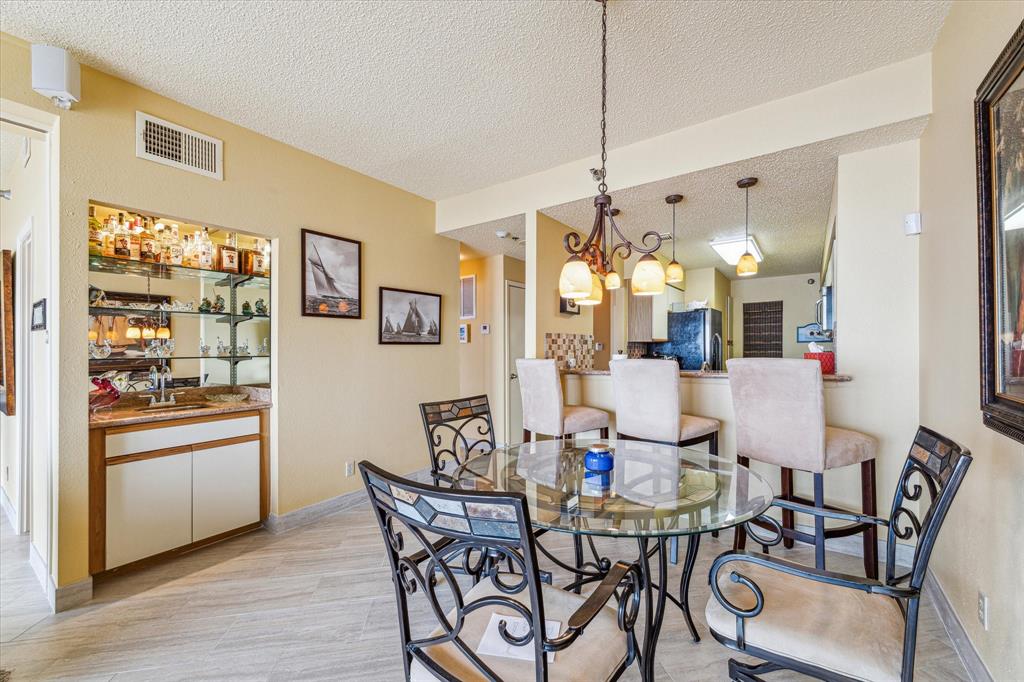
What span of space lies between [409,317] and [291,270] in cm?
109

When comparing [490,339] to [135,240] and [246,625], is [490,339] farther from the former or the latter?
[246,625]

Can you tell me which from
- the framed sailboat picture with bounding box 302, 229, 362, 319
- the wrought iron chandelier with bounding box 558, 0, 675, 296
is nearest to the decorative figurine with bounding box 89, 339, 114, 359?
the framed sailboat picture with bounding box 302, 229, 362, 319

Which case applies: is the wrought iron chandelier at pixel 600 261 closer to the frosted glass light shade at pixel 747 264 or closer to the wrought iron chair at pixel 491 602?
the wrought iron chair at pixel 491 602

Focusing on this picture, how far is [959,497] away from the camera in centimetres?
172

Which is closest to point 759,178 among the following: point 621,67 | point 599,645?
point 621,67

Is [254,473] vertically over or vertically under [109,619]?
over

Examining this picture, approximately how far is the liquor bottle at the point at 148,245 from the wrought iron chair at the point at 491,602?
253 centimetres

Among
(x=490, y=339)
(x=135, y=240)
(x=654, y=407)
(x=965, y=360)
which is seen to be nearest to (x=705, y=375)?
(x=654, y=407)

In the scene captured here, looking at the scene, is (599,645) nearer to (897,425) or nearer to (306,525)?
(897,425)

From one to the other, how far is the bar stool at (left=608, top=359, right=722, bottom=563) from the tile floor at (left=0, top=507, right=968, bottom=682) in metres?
0.67

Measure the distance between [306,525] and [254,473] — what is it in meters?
0.53

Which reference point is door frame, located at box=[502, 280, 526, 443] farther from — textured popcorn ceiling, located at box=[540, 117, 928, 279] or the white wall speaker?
the white wall speaker

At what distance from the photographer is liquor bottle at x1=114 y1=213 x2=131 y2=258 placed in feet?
8.10

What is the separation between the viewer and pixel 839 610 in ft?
4.08
